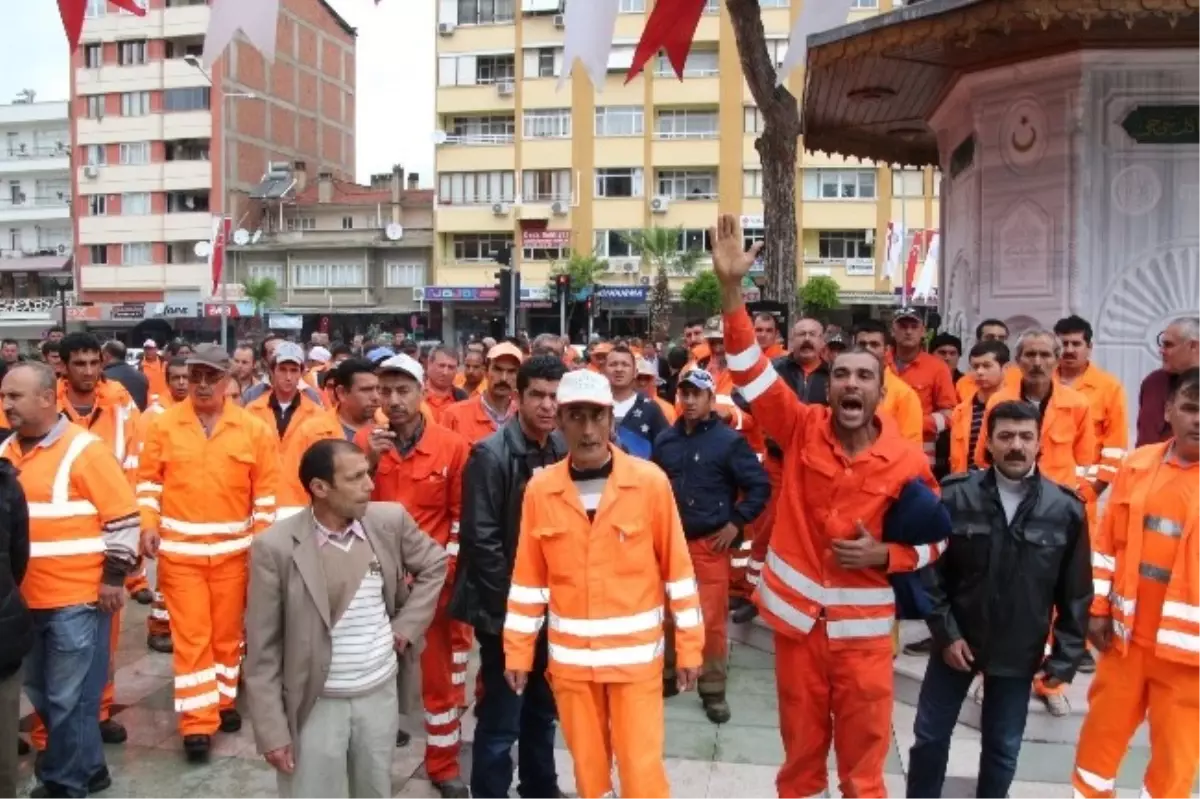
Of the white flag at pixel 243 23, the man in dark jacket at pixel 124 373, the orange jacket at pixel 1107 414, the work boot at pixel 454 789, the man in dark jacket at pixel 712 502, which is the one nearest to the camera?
the work boot at pixel 454 789

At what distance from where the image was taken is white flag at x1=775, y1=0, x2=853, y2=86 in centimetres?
595

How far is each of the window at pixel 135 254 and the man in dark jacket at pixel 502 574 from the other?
51.4m

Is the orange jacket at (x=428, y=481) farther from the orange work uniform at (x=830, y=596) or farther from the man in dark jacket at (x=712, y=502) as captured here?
the orange work uniform at (x=830, y=596)

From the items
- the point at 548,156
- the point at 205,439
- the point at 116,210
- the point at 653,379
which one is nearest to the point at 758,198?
the point at 548,156

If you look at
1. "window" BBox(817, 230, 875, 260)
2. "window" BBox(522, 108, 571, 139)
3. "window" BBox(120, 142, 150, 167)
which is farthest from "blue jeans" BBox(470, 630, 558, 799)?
"window" BBox(120, 142, 150, 167)

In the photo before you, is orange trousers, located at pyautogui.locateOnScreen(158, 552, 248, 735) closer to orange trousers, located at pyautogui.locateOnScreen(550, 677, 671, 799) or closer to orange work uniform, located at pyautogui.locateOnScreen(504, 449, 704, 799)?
orange work uniform, located at pyautogui.locateOnScreen(504, 449, 704, 799)

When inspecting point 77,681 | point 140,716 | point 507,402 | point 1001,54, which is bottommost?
point 140,716

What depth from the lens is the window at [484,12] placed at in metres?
43.5

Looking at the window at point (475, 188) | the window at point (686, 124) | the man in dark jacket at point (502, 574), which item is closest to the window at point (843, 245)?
the window at point (686, 124)

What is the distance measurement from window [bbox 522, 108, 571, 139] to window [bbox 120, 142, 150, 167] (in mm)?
20068

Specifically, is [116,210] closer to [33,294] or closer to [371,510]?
[33,294]

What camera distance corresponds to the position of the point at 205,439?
5.56 meters

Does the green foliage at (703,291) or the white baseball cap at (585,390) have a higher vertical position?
the green foliage at (703,291)

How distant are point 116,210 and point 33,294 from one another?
27.1 ft
